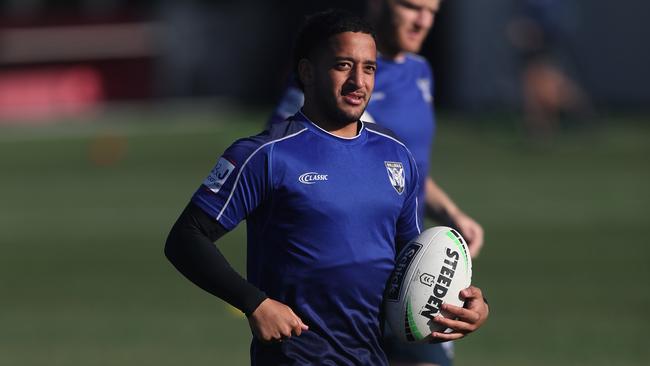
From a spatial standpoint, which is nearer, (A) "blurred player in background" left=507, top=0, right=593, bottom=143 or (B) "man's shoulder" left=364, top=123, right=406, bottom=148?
(B) "man's shoulder" left=364, top=123, right=406, bottom=148

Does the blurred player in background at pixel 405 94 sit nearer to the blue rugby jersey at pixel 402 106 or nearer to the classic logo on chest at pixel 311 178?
the blue rugby jersey at pixel 402 106

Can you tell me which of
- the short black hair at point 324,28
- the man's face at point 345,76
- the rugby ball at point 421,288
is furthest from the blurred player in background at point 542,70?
the man's face at point 345,76

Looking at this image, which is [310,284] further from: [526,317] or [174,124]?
[174,124]

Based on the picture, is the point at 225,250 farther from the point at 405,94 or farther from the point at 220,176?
the point at 220,176

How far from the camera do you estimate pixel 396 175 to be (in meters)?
A: 5.20

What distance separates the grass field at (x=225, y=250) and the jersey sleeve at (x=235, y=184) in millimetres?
5046

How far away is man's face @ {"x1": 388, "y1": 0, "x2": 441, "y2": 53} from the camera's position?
21.4 feet

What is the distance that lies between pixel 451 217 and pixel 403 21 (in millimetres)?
958

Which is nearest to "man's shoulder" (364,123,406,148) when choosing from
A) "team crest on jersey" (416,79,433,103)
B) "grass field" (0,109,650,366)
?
"team crest on jersey" (416,79,433,103)

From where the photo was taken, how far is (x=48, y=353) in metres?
10.3

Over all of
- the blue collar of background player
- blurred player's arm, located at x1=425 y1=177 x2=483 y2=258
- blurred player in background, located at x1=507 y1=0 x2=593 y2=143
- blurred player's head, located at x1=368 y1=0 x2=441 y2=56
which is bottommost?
blurred player in background, located at x1=507 y1=0 x2=593 y2=143

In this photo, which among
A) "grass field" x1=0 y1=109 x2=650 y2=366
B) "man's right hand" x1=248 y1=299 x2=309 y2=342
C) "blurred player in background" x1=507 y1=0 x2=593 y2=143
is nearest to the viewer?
"man's right hand" x1=248 y1=299 x2=309 y2=342

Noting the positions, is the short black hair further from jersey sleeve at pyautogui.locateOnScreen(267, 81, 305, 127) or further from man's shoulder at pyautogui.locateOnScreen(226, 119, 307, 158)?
jersey sleeve at pyautogui.locateOnScreen(267, 81, 305, 127)

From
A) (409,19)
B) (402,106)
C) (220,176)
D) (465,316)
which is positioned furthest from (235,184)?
(409,19)
